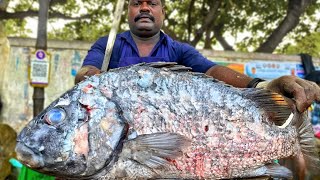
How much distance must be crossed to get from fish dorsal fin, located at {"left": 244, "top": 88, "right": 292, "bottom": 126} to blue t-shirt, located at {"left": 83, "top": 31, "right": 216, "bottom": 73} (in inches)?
29.8

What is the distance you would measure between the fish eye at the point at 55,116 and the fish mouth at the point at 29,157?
0.47 feet

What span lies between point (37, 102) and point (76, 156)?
4.33 m

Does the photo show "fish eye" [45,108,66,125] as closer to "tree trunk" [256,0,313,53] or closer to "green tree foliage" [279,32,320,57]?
"tree trunk" [256,0,313,53]

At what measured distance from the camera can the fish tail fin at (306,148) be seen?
2.30 meters

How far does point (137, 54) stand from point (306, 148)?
1.18 m

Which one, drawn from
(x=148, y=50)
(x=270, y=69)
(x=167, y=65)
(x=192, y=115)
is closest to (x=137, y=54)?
(x=148, y=50)

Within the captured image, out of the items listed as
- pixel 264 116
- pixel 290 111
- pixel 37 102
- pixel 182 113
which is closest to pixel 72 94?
pixel 182 113

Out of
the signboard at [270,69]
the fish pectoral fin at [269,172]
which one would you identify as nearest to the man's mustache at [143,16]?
the fish pectoral fin at [269,172]

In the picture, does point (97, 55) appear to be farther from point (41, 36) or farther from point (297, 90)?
point (41, 36)

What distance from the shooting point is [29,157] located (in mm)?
1882

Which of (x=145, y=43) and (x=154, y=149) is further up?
(x=145, y=43)

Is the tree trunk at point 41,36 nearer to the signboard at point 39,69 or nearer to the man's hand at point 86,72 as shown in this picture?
the signboard at point 39,69

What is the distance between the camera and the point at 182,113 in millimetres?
2051

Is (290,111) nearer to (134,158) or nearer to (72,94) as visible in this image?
(134,158)
